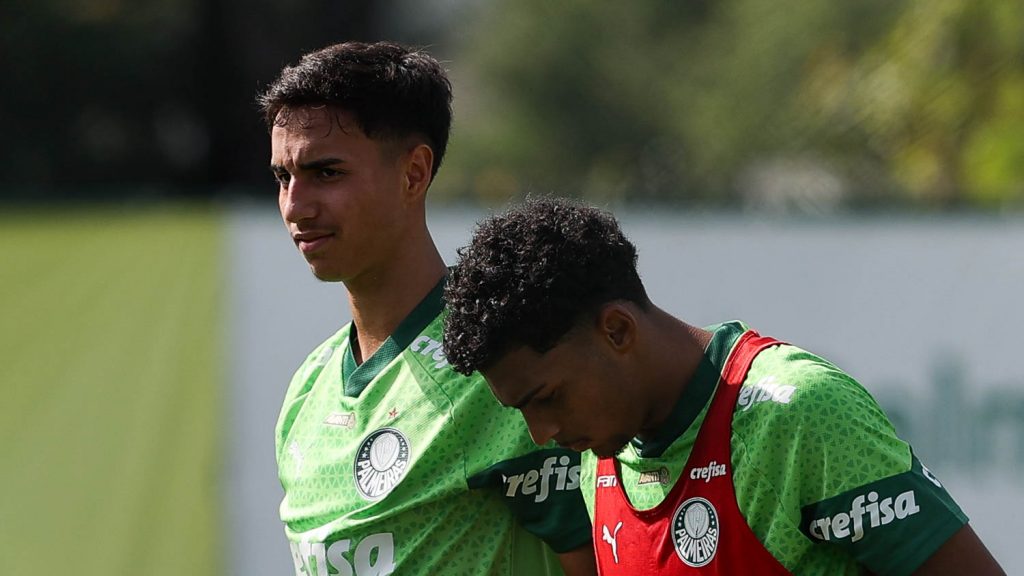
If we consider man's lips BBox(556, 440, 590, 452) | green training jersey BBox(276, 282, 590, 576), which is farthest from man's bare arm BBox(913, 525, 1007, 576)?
green training jersey BBox(276, 282, 590, 576)

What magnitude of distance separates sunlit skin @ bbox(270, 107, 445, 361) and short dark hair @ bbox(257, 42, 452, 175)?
0.08ft

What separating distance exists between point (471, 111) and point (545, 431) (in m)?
14.5

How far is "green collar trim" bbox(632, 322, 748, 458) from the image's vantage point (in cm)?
216

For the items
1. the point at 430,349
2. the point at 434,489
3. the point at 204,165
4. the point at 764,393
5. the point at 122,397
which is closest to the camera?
the point at 764,393

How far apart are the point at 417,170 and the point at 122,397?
11.7 ft

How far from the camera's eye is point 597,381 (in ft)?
7.11

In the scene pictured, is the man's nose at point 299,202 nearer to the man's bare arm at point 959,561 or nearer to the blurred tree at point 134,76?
the man's bare arm at point 959,561

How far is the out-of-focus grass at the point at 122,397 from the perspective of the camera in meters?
5.71

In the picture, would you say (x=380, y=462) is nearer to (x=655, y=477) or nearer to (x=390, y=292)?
(x=390, y=292)

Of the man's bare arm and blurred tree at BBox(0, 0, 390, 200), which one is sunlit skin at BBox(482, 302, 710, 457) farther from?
blurred tree at BBox(0, 0, 390, 200)

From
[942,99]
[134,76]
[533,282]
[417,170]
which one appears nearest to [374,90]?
[417,170]

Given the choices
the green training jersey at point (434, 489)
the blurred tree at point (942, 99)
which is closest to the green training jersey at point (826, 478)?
the green training jersey at point (434, 489)

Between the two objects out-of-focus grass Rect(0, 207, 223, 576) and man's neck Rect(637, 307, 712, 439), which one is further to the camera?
out-of-focus grass Rect(0, 207, 223, 576)

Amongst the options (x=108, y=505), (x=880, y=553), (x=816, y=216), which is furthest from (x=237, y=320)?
(x=880, y=553)
